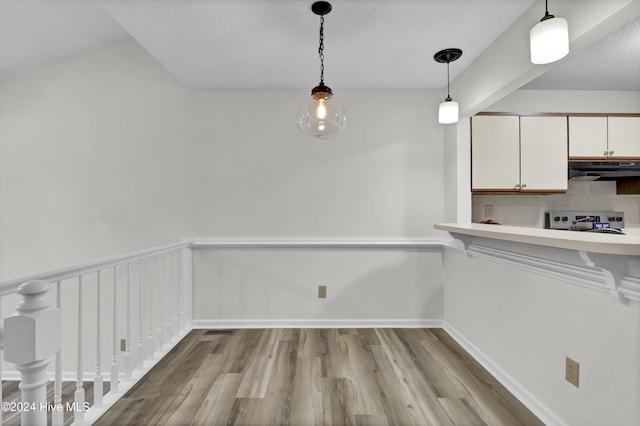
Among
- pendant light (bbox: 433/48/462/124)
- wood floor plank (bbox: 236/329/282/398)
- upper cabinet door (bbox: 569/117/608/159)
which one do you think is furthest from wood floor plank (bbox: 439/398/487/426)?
upper cabinet door (bbox: 569/117/608/159)

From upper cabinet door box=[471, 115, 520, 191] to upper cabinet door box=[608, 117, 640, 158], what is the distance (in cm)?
97

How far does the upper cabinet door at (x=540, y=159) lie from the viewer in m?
3.08

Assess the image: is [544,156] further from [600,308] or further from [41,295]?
[41,295]

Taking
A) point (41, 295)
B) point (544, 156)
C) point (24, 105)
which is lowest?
point (41, 295)

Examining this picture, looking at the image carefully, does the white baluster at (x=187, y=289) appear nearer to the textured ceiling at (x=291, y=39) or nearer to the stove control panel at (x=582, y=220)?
the textured ceiling at (x=291, y=39)

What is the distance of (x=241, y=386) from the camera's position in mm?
2104

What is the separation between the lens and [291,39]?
94.6 inches

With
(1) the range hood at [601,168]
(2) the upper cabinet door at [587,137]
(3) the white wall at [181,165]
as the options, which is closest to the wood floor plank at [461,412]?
(3) the white wall at [181,165]

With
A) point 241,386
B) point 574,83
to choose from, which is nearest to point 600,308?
point 241,386

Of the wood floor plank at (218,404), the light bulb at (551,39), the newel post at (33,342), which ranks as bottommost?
the wood floor plank at (218,404)

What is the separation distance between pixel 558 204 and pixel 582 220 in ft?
0.89

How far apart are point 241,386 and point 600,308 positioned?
1.94 m

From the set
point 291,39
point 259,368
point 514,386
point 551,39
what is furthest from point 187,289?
point 551,39

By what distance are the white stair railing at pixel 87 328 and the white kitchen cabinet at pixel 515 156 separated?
112 inches
